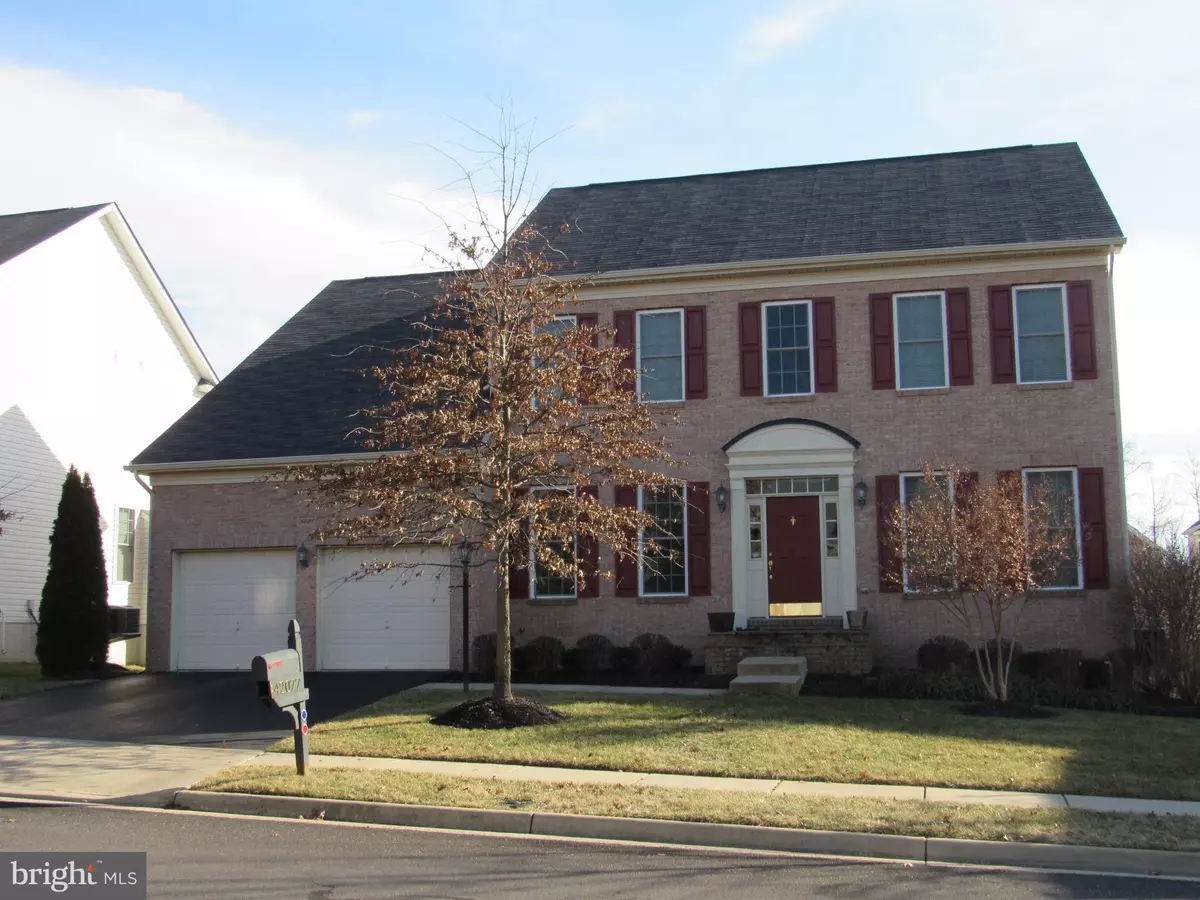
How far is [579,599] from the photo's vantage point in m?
19.3

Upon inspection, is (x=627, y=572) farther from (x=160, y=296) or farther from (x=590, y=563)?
(x=160, y=296)

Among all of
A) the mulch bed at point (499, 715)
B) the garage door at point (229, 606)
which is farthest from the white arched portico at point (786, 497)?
the garage door at point (229, 606)

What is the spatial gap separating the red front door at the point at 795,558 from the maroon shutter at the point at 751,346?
1.94 m

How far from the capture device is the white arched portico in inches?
733

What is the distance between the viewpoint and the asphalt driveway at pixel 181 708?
44.0 feet

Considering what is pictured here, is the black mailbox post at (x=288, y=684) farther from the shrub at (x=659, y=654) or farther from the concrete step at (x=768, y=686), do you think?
the shrub at (x=659, y=654)

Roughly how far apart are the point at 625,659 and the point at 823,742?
655 cm

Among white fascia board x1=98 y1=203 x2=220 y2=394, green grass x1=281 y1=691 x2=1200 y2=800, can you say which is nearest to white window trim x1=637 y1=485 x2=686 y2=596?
green grass x1=281 y1=691 x2=1200 y2=800

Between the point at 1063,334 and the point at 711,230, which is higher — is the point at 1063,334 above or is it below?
below

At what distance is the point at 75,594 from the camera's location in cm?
1975

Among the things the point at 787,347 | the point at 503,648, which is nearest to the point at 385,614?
the point at 503,648

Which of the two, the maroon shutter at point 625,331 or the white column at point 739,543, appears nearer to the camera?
the white column at point 739,543

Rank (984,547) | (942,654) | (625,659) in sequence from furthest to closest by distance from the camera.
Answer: (625,659)
(942,654)
(984,547)

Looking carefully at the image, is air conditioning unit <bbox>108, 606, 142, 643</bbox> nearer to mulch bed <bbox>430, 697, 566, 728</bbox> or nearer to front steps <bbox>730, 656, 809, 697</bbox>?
mulch bed <bbox>430, 697, 566, 728</bbox>
